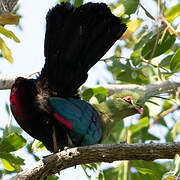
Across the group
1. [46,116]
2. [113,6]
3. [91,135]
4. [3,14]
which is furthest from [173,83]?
[3,14]

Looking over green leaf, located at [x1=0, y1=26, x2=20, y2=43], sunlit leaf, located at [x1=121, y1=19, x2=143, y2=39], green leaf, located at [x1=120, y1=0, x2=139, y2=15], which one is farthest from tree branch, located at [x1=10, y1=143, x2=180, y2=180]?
sunlit leaf, located at [x1=121, y1=19, x2=143, y2=39]

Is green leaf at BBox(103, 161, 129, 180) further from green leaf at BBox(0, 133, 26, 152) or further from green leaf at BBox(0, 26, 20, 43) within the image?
green leaf at BBox(0, 26, 20, 43)

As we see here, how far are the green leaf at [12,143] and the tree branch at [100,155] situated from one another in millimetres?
438

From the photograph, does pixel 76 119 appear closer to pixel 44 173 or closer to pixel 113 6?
pixel 44 173

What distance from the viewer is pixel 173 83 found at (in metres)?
4.20

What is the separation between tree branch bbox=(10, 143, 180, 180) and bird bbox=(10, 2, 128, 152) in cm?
28

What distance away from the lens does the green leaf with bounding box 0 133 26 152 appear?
10.5ft

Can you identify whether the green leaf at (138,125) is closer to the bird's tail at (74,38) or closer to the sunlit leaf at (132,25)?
the sunlit leaf at (132,25)

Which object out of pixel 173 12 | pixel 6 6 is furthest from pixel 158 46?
pixel 6 6

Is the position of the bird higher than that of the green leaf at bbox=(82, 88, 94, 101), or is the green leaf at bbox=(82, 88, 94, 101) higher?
the bird

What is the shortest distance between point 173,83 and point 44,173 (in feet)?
6.44

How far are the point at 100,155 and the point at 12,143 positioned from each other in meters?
0.86

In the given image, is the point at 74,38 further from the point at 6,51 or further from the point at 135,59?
the point at 135,59

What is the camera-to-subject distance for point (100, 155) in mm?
2775
